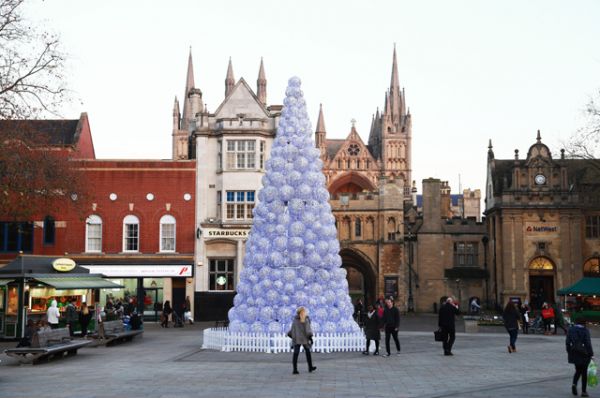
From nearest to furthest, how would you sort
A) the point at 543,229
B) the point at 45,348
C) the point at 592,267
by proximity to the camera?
the point at 45,348 < the point at 543,229 < the point at 592,267

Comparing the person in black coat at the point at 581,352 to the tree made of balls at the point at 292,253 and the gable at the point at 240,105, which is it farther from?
the gable at the point at 240,105

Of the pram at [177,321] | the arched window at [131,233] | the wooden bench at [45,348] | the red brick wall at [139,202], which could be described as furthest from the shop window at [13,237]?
the wooden bench at [45,348]

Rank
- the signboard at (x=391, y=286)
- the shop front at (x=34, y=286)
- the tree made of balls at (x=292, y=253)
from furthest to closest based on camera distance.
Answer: the signboard at (x=391, y=286), the shop front at (x=34, y=286), the tree made of balls at (x=292, y=253)

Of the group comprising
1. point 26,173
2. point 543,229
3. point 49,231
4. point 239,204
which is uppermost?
point 239,204

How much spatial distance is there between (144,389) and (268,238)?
377 inches

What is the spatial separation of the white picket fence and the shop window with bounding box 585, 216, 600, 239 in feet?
112

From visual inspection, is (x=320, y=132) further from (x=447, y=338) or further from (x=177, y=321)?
(x=447, y=338)

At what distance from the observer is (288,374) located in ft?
56.8

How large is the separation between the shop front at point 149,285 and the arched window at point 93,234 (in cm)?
108

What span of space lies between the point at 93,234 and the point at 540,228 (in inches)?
1161

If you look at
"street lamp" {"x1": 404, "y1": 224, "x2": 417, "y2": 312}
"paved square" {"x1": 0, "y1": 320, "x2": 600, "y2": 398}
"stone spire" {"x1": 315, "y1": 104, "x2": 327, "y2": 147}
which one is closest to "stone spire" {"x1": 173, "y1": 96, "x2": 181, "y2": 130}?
"stone spire" {"x1": 315, "y1": 104, "x2": 327, "y2": 147}

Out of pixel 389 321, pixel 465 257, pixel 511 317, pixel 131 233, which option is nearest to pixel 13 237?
pixel 131 233

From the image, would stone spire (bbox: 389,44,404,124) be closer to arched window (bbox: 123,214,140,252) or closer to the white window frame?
the white window frame

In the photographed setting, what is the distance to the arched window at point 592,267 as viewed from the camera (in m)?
51.9
